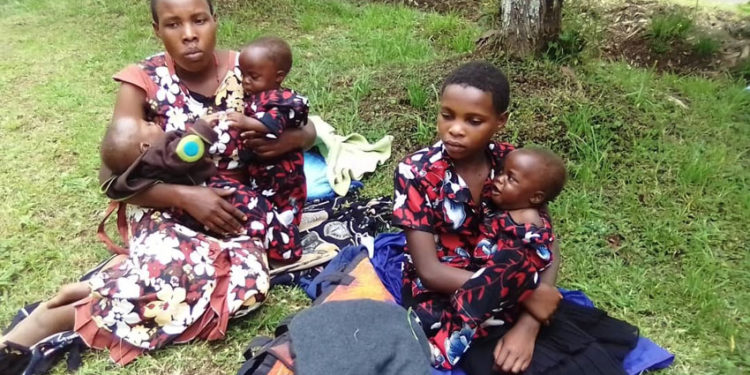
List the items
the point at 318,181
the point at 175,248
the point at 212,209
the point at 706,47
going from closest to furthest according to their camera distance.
A: the point at 175,248, the point at 212,209, the point at 318,181, the point at 706,47

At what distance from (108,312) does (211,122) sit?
89cm

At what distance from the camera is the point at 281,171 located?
2943mm

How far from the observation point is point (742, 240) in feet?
10.2

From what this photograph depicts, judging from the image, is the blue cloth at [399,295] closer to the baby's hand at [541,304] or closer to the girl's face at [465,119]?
the baby's hand at [541,304]

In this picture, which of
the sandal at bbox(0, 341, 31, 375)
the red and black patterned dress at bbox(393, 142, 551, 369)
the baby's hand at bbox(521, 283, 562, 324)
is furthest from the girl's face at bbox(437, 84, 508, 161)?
the sandal at bbox(0, 341, 31, 375)

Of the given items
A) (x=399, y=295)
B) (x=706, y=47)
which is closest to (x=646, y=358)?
(x=399, y=295)

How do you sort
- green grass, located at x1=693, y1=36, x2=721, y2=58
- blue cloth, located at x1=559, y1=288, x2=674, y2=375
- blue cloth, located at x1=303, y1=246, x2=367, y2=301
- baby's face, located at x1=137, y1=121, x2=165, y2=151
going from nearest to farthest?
blue cloth, located at x1=559, y1=288, x2=674, y2=375 → baby's face, located at x1=137, y1=121, x2=165, y2=151 → blue cloth, located at x1=303, y1=246, x2=367, y2=301 → green grass, located at x1=693, y1=36, x2=721, y2=58

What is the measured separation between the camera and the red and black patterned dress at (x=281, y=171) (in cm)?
276

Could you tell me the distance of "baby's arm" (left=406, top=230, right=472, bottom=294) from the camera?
7.38 feet

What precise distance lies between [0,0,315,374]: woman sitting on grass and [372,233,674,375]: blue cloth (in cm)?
54

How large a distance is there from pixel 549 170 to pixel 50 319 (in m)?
2.00

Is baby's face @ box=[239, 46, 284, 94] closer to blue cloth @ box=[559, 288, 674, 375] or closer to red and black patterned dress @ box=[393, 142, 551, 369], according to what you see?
red and black patterned dress @ box=[393, 142, 551, 369]

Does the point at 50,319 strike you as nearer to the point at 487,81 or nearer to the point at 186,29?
the point at 186,29

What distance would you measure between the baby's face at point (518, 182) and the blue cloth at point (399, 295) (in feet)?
2.12
